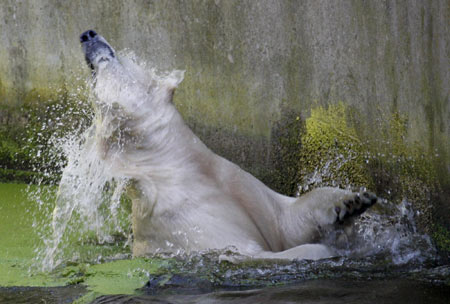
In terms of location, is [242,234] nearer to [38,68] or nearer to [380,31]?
[380,31]

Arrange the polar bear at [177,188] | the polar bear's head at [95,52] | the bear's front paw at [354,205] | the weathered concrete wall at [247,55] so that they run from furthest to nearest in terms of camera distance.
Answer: the weathered concrete wall at [247,55] < the polar bear's head at [95,52] < the polar bear at [177,188] < the bear's front paw at [354,205]

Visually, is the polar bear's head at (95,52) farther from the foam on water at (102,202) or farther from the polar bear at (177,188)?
the foam on water at (102,202)

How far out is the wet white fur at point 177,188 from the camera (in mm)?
4188

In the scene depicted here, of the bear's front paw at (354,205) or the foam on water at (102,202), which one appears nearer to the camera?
the bear's front paw at (354,205)

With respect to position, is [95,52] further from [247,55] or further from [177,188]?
[247,55]

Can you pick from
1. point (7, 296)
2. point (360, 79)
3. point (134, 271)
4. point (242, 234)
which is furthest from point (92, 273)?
point (360, 79)

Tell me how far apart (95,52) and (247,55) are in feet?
6.06

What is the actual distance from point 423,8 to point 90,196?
287cm

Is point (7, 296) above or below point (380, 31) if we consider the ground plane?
below

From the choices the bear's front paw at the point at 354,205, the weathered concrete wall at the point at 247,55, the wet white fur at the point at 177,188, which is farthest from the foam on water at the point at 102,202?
the weathered concrete wall at the point at 247,55

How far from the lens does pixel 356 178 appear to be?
5.50m

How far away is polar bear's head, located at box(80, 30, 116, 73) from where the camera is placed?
437cm

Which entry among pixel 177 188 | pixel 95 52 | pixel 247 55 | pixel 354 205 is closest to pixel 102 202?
pixel 177 188

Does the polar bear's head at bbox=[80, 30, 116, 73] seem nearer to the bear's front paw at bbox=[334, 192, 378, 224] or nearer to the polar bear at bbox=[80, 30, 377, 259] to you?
the polar bear at bbox=[80, 30, 377, 259]
